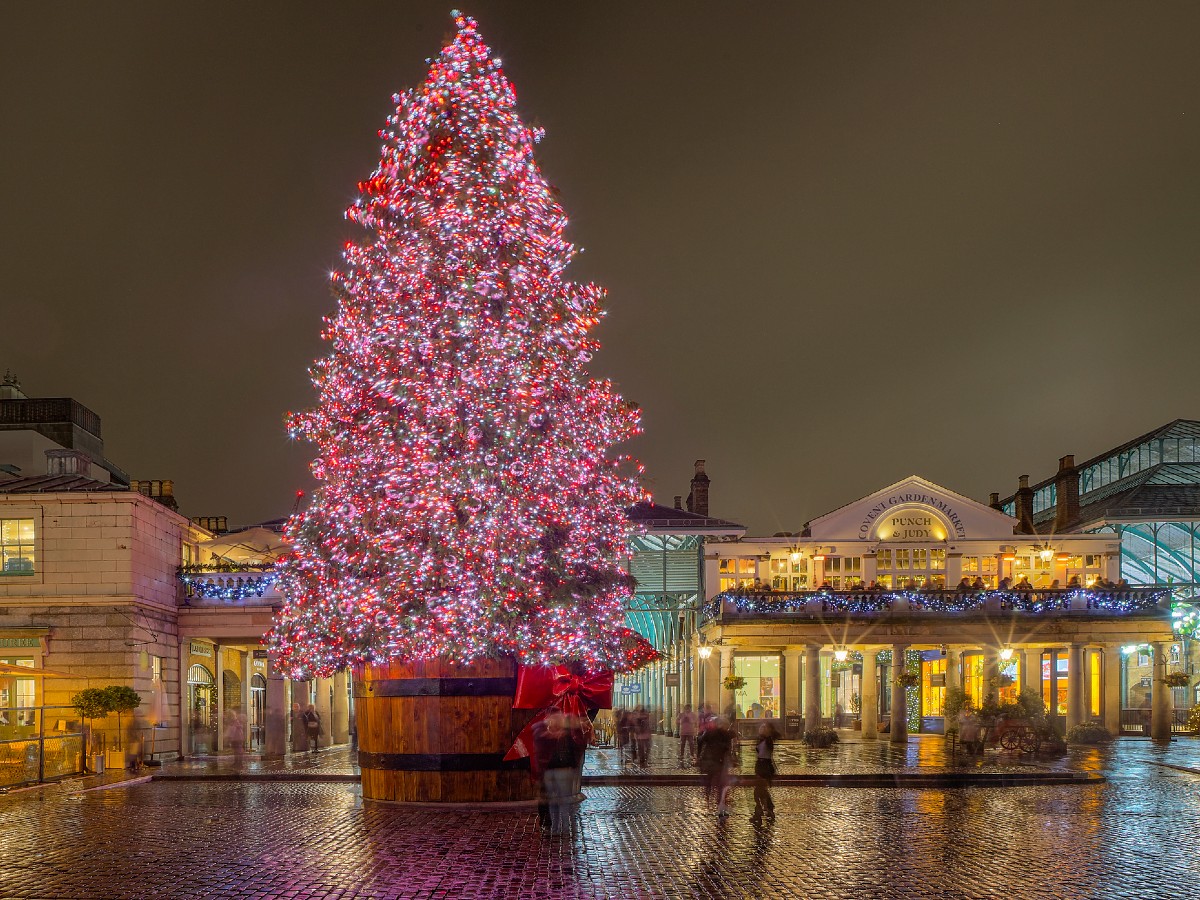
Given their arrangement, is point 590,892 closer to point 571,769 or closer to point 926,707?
point 571,769

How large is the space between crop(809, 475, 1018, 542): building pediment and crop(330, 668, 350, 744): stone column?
1804 cm

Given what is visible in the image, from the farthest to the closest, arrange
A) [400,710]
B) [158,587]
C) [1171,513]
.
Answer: [1171,513], [158,587], [400,710]

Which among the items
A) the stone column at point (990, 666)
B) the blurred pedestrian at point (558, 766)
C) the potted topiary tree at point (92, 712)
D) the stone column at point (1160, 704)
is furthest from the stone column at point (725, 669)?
the blurred pedestrian at point (558, 766)

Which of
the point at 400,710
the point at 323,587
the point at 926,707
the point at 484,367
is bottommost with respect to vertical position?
the point at 926,707

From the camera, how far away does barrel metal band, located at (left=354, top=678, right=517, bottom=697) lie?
66.3ft

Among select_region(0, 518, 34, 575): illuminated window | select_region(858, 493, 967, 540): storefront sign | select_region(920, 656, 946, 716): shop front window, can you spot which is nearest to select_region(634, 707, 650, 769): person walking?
select_region(0, 518, 34, 575): illuminated window

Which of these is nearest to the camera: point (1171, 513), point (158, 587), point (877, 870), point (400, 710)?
point (877, 870)

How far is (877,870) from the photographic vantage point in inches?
547

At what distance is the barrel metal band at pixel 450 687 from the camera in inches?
795

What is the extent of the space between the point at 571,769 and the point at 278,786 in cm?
1084

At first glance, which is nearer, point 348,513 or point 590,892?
point 590,892

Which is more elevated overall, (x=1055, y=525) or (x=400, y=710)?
(x=1055, y=525)

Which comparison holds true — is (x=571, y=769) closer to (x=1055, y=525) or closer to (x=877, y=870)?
(x=877, y=870)

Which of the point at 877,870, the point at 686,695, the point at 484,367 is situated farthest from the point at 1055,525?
the point at 877,870
